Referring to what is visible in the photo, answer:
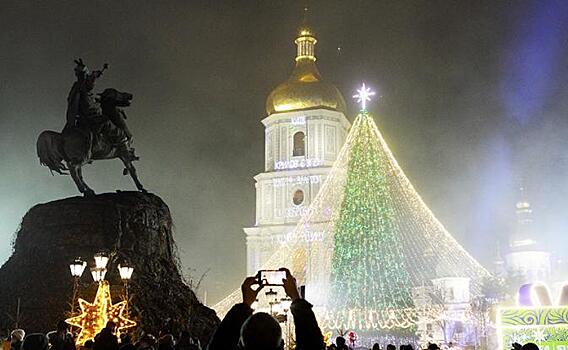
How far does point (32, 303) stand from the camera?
15.2 metres

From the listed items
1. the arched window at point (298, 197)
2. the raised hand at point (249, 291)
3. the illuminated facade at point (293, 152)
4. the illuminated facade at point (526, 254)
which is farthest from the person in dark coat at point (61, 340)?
the illuminated facade at point (526, 254)

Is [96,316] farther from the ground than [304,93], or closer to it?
closer to it

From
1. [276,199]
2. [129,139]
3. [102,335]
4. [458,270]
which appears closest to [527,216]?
[458,270]

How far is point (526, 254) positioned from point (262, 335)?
80.6 meters

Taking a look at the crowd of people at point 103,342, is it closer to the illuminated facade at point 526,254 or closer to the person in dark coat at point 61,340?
the person in dark coat at point 61,340

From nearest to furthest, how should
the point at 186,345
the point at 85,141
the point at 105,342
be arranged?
the point at 105,342 < the point at 186,345 < the point at 85,141

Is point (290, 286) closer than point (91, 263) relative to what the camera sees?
Yes

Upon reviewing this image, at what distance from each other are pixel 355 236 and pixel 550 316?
23.7 meters

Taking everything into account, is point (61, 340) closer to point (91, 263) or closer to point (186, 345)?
point (186, 345)

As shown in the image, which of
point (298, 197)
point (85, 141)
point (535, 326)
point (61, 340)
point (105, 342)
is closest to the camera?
point (105, 342)

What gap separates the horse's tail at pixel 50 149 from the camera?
16.3 metres

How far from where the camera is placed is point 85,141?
53.5 feet

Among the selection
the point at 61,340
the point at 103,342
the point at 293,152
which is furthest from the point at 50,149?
the point at 293,152

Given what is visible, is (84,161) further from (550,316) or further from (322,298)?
(322,298)
